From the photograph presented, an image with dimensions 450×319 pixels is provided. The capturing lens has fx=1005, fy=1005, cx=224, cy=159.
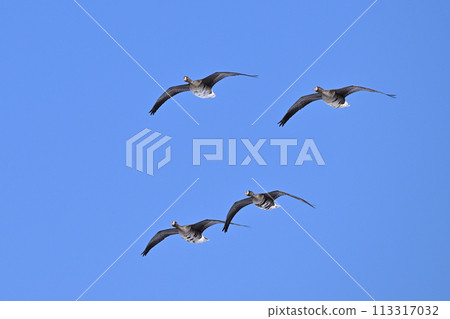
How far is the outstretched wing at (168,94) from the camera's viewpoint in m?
28.5

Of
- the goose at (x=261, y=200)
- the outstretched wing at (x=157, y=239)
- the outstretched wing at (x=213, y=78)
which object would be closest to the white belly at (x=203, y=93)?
the outstretched wing at (x=213, y=78)

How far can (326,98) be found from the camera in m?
26.8

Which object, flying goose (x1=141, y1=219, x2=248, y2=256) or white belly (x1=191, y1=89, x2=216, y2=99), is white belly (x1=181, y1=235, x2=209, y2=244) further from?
white belly (x1=191, y1=89, x2=216, y2=99)

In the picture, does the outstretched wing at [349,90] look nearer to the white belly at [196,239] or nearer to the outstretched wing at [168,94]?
the outstretched wing at [168,94]

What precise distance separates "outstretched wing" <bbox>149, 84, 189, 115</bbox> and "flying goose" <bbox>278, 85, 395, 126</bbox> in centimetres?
301

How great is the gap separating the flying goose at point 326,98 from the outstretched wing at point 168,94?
9.89 feet

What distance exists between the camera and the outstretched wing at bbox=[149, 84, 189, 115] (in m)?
28.5

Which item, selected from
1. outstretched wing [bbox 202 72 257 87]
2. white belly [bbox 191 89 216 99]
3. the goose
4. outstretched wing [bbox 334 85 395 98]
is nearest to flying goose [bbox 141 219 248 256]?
the goose

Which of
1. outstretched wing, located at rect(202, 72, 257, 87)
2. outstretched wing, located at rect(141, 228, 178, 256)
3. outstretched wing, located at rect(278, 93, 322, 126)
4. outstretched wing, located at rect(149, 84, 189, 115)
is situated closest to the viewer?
outstretched wing, located at rect(202, 72, 257, 87)

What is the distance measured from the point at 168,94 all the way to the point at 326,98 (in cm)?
478

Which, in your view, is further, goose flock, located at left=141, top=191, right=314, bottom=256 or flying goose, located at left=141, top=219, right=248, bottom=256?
flying goose, located at left=141, top=219, right=248, bottom=256

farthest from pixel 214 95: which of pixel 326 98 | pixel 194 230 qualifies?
pixel 194 230
